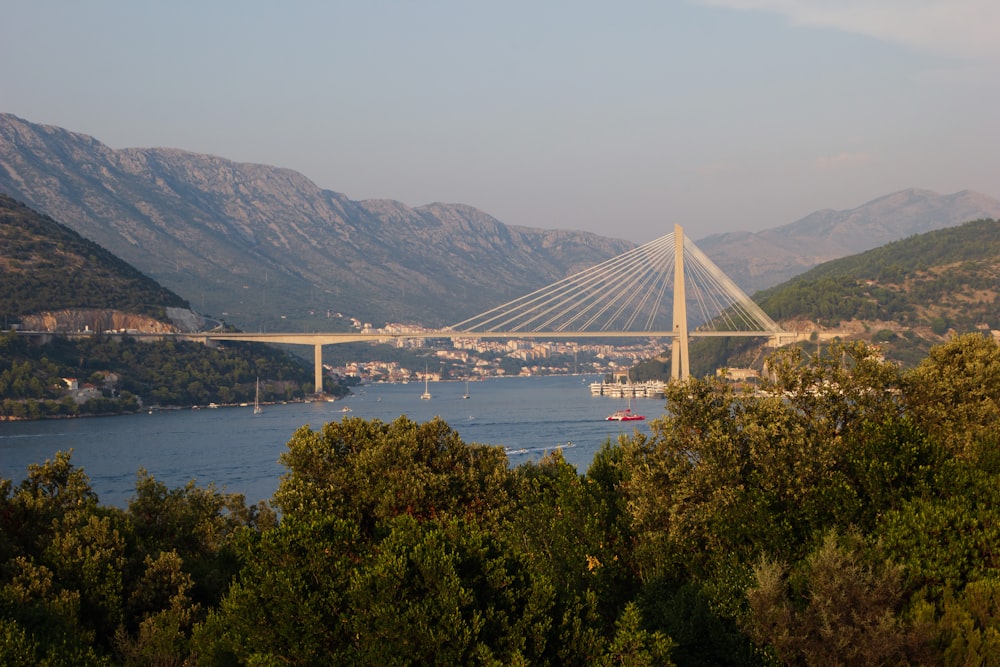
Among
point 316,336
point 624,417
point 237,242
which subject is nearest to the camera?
point 624,417

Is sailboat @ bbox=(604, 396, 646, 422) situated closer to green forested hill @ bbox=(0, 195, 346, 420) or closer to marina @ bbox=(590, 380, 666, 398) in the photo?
marina @ bbox=(590, 380, 666, 398)

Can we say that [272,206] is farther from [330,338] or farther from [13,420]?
[13,420]

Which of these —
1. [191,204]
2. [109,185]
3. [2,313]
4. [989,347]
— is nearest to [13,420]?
[2,313]

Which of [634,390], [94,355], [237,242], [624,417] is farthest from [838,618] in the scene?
[237,242]

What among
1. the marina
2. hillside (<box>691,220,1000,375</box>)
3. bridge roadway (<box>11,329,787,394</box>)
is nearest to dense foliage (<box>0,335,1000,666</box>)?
bridge roadway (<box>11,329,787,394</box>)

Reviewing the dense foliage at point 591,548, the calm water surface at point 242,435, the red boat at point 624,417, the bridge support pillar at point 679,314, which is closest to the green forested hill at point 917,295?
the calm water surface at point 242,435

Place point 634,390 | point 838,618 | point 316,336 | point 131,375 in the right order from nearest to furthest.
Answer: point 838,618 → point 131,375 → point 316,336 → point 634,390

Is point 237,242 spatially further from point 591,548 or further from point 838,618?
point 838,618
